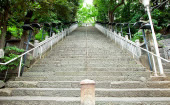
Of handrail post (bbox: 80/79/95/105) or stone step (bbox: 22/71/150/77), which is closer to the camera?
handrail post (bbox: 80/79/95/105)

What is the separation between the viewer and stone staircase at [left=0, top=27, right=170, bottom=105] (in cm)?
317

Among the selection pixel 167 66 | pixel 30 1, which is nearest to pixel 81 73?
pixel 30 1

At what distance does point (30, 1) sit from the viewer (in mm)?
6000

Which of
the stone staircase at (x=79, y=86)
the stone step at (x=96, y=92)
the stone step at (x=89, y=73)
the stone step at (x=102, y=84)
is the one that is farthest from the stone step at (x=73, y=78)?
the stone step at (x=96, y=92)

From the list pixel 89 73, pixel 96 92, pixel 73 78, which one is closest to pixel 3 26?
pixel 73 78

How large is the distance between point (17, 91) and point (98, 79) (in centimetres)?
290

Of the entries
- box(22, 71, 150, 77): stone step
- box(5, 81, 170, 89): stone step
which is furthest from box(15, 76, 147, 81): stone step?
box(5, 81, 170, 89): stone step

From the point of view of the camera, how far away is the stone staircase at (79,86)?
125 inches

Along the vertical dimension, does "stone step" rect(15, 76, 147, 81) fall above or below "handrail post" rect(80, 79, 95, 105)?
below

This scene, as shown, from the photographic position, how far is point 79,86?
13.3 ft

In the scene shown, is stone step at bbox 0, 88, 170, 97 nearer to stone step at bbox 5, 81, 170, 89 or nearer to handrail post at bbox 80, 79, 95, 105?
stone step at bbox 5, 81, 170, 89

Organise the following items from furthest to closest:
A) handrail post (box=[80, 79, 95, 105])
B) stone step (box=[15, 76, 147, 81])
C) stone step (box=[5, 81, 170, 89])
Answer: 1. stone step (box=[15, 76, 147, 81])
2. stone step (box=[5, 81, 170, 89])
3. handrail post (box=[80, 79, 95, 105])

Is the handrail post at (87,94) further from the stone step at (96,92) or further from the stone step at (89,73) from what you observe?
the stone step at (89,73)

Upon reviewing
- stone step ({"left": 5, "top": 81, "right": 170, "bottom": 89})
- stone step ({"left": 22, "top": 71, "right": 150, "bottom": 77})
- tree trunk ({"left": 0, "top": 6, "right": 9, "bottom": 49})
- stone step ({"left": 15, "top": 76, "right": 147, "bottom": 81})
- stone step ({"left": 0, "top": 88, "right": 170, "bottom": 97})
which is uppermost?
tree trunk ({"left": 0, "top": 6, "right": 9, "bottom": 49})
